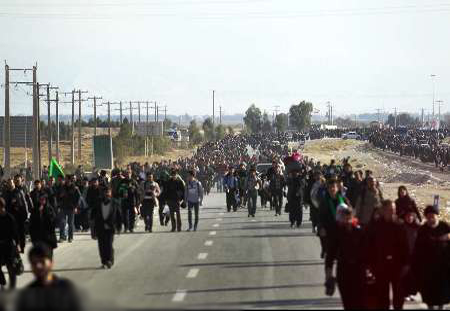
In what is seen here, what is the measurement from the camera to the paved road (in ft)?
49.8

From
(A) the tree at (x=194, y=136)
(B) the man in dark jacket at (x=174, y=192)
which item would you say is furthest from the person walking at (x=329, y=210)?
(A) the tree at (x=194, y=136)

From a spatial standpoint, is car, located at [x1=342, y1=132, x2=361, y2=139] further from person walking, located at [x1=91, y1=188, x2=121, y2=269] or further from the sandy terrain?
person walking, located at [x1=91, y1=188, x2=121, y2=269]

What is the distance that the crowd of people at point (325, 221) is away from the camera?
1185 cm

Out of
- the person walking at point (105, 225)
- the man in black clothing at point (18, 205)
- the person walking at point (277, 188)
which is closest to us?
the man in black clothing at point (18, 205)

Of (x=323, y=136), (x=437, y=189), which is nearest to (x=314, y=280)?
(x=437, y=189)

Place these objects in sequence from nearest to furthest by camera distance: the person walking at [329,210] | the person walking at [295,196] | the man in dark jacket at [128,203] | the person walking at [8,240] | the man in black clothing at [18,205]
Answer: the person walking at [329,210], the person walking at [8,240], the man in black clothing at [18,205], the man in dark jacket at [128,203], the person walking at [295,196]

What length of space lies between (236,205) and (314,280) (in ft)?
66.6

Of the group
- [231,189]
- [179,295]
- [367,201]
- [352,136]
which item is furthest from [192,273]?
[352,136]

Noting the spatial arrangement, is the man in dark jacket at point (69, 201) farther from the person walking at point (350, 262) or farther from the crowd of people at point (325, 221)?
the person walking at point (350, 262)

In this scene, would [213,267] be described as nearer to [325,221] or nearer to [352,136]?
[325,221]

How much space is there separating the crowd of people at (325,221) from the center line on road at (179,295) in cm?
210

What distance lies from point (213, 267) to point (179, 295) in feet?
13.0

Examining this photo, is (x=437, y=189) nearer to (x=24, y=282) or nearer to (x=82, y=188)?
(x=82, y=188)

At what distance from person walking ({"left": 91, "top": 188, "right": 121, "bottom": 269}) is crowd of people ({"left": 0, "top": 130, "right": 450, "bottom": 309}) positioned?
17mm
